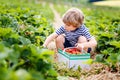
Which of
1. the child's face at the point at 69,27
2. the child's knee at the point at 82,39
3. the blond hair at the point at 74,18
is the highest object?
the blond hair at the point at 74,18

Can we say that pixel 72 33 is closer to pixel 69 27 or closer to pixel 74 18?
pixel 69 27

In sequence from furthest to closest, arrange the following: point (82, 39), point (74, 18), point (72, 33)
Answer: point (72, 33) < point (82, 39) < point (74, 18)

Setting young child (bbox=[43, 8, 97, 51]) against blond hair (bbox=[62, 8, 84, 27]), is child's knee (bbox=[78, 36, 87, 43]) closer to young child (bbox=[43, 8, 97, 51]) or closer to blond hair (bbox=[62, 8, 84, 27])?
young child (bbox=[43, 8, 97, 51])

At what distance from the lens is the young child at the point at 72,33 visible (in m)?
6.28

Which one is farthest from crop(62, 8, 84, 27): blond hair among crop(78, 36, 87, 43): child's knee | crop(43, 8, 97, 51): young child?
crop(78, 36, 87, 43): child's knee

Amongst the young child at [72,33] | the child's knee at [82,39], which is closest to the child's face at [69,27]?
the young child at [72,33]

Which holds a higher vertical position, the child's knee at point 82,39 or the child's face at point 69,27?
the child's face at point 69,27

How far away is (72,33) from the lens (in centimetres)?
650

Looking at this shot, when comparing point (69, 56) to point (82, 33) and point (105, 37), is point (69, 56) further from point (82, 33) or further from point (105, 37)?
point (105, 37)

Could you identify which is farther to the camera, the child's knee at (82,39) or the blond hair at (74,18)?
the child's knee at (82,39)

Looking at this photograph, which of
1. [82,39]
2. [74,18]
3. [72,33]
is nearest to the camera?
[74,18]

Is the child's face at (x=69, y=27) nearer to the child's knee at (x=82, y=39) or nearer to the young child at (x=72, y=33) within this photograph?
the young child at (x=72, y=33)

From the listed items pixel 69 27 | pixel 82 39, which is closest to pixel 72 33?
pixel 69 27

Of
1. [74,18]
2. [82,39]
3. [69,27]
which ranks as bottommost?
[82,39]
